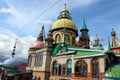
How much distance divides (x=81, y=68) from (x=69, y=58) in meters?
3.80

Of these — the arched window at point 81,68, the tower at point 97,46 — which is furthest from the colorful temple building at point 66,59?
the tower at point 97,46

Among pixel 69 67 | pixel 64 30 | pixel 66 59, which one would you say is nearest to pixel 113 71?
pixel 69 67

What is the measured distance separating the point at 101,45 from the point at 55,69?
25241mm

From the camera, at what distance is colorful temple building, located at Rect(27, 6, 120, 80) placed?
2358cm

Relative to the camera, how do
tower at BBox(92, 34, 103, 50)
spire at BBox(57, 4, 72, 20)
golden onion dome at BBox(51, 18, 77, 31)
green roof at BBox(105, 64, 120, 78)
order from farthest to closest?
tower at BBox(92, 34, 103, 50) → spire at BBox(57, 4, 72, 20) → golden onion dome at BBox(51, 18, 77, 31) → green roof at BBox(105, 64, 120, 78)

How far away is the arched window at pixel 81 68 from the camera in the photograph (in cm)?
2573

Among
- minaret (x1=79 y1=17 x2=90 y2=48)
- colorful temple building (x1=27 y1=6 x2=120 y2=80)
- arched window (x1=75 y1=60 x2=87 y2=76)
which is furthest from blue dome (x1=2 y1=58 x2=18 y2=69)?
minaret (x1=79 y1=17 x2=90 y2=48)

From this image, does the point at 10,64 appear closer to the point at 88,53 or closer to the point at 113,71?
the point at 88,53

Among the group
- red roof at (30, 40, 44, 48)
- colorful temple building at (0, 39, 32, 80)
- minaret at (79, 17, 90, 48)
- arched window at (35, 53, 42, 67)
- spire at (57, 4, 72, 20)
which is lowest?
colorful temple building at (0, 39, 32, 80)

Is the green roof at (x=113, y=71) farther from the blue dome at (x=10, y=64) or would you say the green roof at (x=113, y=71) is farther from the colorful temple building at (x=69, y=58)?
the blue dome at (x=10, y=64)

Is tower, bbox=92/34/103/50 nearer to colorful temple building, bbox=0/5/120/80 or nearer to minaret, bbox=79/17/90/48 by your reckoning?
colorful temple building, bbox=0/5/120/80

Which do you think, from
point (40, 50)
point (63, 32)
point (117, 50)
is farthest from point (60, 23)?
point (117, 50)

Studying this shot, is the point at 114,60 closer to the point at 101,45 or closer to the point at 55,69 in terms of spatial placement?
the point at 55,69

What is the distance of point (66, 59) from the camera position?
29.7 meters
